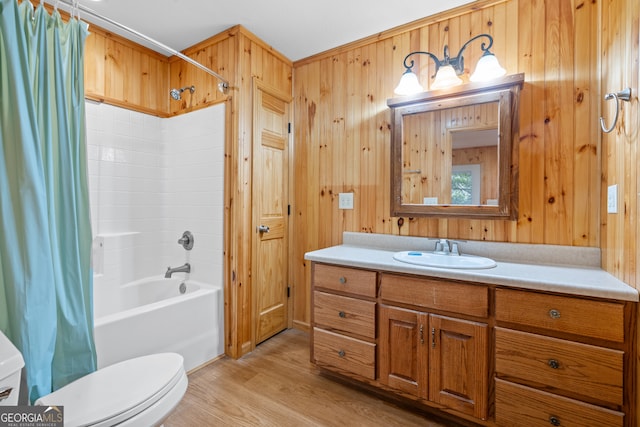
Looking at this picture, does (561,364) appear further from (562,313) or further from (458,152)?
(458,152)

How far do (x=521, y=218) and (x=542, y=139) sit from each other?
1.57 ft

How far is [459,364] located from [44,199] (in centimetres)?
206

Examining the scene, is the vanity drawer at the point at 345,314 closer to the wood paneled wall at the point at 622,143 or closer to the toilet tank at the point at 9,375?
the wood paneled wall at the point at 622,143

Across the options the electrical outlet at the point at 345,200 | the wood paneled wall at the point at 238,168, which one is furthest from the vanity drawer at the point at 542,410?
the wood paneled wall at the point at 238,168

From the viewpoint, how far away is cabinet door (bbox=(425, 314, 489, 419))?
1.42 meters

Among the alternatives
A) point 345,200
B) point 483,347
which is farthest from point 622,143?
point 345,200

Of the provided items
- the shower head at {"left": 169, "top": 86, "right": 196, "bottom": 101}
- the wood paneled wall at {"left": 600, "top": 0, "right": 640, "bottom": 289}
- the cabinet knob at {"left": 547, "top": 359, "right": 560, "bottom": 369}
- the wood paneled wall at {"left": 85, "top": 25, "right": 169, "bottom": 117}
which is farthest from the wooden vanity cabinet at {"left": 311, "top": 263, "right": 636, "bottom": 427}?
the wood paneled wall at {"left": 85, "top": 25, "right": 169, "bottom": 117}

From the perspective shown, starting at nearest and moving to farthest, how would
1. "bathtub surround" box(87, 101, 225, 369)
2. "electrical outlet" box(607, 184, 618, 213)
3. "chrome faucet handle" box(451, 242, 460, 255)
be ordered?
"electrical outlet" box(607, 184, 618, 213) < "chrome faucet handle" box(451, 242, 460, 255) < "bathtub surround" box(87, 101, 225, 369)

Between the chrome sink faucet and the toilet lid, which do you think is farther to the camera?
the chrome sink faucet

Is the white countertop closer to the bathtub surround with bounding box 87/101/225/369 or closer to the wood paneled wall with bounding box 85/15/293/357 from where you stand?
the wood paneled wall with bounding box 85/15/293/357

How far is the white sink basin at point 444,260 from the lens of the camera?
1586 millimetres

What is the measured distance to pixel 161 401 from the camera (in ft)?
3.76

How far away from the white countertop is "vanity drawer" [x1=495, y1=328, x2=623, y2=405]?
0.77 ft

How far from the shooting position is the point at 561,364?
1.25 meters
